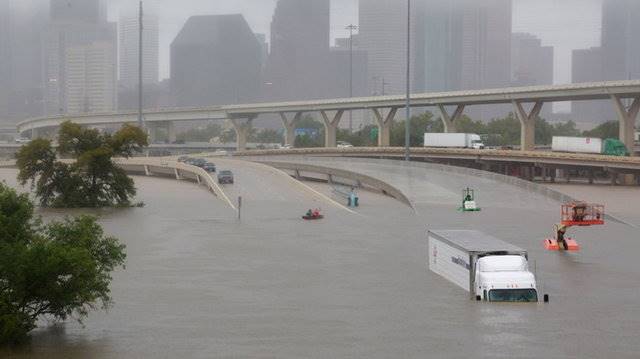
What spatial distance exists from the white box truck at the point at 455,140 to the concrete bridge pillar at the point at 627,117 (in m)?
16.7

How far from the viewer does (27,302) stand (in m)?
26.4

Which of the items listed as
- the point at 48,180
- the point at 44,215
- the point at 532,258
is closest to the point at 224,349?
the point at 532,258

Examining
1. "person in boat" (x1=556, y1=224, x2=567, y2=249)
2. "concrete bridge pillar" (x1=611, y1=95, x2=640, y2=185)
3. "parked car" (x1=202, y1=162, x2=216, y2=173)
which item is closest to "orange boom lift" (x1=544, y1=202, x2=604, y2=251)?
"person in boat" (x1=556, y1=224, x2=567, y2=249)

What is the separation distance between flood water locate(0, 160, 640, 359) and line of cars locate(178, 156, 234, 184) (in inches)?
699

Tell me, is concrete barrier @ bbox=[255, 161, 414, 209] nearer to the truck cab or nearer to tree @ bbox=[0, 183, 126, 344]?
the truck cab

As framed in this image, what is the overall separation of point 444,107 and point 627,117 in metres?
42.0

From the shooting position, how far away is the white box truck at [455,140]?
11649 cm

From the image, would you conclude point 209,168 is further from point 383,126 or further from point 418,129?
point 418,129

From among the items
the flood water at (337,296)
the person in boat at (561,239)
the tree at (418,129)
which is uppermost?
the tree at (418,129)

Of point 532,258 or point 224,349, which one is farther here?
point 532,258

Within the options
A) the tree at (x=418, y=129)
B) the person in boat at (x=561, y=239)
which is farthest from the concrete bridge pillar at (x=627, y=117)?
the person in boat at (x=561, y=239)

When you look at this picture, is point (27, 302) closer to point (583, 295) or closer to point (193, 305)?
point (193, 305)

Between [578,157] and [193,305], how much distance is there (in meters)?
63.7

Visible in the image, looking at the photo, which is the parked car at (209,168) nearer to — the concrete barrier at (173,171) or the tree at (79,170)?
the concrete barrier at (173,171)
